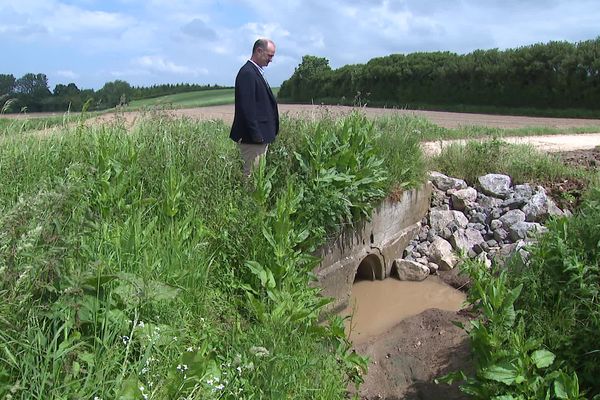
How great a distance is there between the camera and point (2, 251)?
3139mm

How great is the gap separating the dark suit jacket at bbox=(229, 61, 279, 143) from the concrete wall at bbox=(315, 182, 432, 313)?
150 centimetres

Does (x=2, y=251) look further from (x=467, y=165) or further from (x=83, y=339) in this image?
(x=467, y=165)

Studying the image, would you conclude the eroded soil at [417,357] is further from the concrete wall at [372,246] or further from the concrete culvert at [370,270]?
the concrete culvert at [370,270]

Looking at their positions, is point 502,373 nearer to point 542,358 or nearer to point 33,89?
point 542,358

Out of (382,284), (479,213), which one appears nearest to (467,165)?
(479,213)

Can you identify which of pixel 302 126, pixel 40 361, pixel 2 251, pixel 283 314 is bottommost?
pixel 283 314

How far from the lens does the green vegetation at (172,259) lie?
3160 millimetres

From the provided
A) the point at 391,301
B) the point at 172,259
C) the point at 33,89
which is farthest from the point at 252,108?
the point at 33,89

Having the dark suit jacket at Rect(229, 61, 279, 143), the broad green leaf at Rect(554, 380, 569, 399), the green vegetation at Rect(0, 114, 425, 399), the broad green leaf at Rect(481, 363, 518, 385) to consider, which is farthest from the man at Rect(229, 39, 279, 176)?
the broad green leaf at Rect(554, 380, 569, 399)

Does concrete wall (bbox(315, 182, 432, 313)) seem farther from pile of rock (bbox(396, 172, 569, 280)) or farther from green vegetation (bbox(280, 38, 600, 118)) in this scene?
green vegetation (bbox(280, 38, 600, 118))

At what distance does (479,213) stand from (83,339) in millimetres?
7264

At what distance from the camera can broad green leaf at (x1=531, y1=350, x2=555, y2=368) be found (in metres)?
3.93

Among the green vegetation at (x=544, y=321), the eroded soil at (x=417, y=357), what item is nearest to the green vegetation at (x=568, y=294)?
the green vegetation at (x=544, y=321)

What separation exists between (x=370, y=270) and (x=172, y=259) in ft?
14.1
